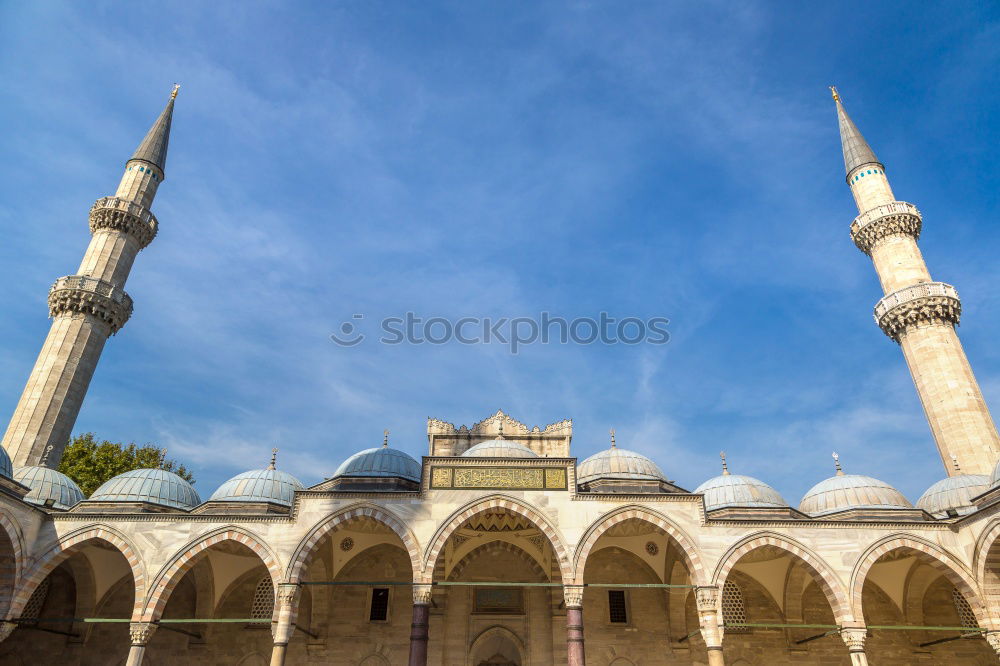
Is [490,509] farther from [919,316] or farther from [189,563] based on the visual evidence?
[919,316]

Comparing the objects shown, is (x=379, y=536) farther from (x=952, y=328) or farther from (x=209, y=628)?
(x=952, y=328)

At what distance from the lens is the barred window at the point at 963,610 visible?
50.2 feet

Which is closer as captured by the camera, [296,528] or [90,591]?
[296,528]

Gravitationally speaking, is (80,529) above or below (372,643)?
above

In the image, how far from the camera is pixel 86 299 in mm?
19281

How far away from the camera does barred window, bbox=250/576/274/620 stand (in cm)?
1617

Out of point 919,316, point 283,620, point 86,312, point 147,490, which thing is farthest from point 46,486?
point 919,316

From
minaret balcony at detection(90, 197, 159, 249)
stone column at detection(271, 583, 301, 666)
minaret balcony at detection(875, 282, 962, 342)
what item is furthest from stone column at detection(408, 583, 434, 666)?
minaret balcony at detection(875, 282, 962, 342)

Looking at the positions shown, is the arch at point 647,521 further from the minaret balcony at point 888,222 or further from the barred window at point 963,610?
the minaret balcony at point 888,222

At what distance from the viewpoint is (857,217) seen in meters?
22.3

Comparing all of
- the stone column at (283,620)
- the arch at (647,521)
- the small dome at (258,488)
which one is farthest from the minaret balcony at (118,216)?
the arch at (647,521)

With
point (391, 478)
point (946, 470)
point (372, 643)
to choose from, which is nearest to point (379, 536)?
point (391, 478)

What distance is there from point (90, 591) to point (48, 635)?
175 cm

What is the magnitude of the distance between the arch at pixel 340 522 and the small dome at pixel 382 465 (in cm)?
276
